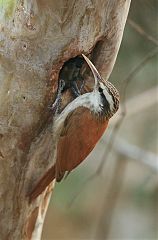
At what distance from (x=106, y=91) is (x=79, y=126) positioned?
255mm

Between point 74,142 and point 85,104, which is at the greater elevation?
point 85,104

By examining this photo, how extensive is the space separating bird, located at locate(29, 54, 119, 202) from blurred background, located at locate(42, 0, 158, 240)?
24 cm

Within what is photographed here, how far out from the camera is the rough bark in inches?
128

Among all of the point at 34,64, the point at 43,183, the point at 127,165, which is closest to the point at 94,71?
the point at 34,64

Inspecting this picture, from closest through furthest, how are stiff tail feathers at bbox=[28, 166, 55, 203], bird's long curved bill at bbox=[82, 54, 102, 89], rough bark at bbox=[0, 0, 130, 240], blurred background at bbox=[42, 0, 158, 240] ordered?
rough bark at bbox=[0, 0, 130, 240], bird's long curved bill at bbox=[82, 54, 102, 89], stiff tail feathers at bbox=[28, 166, 55, 203], blurred background at bbox=[42, 0, 158, 240]

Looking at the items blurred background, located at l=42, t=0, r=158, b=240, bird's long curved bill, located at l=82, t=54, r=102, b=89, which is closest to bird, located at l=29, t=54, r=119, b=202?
bird's long curved bill, located at l=82, t=54, r=102, b=89

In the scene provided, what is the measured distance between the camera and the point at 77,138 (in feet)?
11.8

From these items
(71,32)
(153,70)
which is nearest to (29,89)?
(71,32)

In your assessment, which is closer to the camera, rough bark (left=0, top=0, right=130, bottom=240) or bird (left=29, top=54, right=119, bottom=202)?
rough bark (left=0, top=0, right=130, bottom=240)

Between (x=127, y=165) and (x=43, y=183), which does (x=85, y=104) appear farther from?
(x=127, y=165)

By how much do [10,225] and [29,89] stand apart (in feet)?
2.63

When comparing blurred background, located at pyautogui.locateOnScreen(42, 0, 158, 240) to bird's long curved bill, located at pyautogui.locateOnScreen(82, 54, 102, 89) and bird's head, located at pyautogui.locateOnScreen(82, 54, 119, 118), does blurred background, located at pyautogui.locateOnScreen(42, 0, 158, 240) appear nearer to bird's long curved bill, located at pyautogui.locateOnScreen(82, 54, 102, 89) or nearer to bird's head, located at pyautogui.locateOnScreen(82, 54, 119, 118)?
bird's head, located at pyautogui.locateOnScreen(82, 54, 119, 118)

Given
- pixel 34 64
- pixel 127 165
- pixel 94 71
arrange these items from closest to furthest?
pixel 34 64 < pixel 94 71 < pixel 127 165

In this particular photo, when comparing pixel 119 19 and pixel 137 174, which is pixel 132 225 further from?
pixel 119 19
